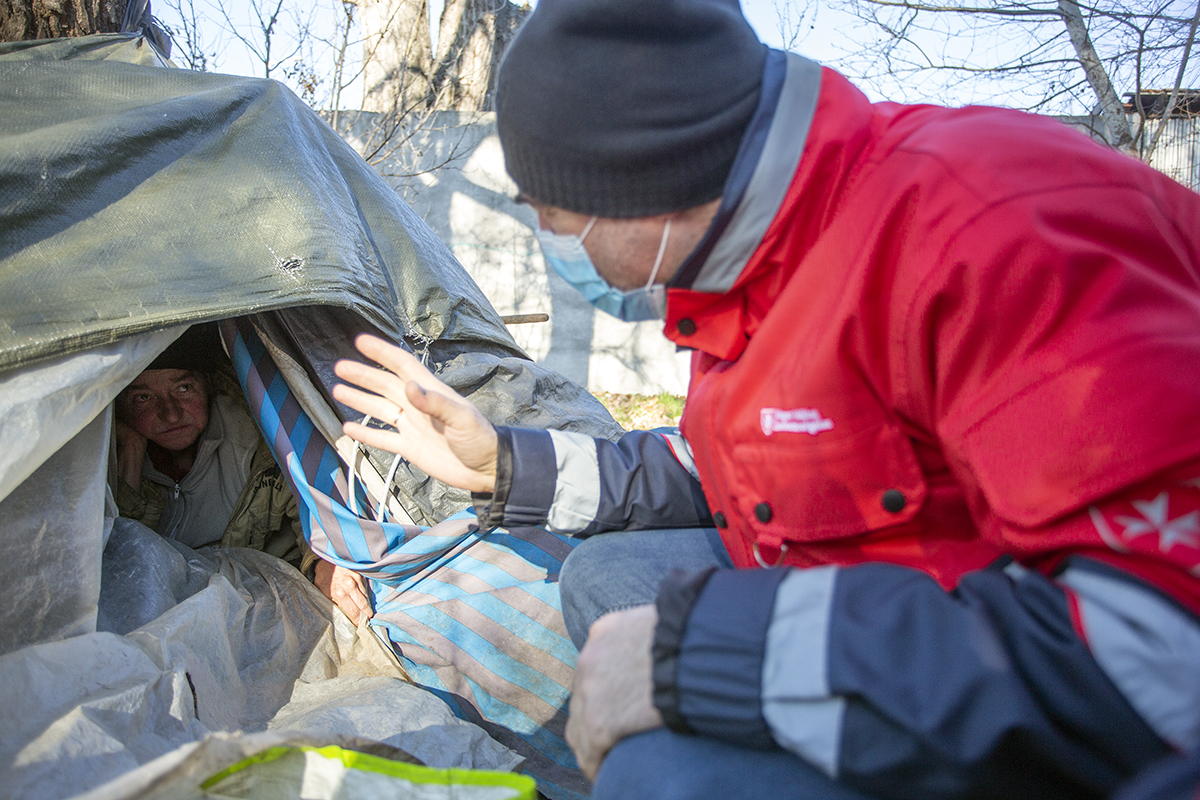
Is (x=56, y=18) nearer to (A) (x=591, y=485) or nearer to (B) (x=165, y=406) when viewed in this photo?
(B) (x=165, y=406)

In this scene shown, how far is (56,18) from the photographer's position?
232 centimetres

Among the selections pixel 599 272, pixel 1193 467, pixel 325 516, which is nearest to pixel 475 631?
pixel 325 516

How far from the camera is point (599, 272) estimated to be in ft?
3.78

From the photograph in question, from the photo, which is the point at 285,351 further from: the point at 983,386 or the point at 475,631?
the point at 983,386

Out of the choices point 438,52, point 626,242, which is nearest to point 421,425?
point 626,242

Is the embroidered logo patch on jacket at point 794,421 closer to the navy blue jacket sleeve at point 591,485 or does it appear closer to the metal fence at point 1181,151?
the navy blue jacket sleeve at point 591,485

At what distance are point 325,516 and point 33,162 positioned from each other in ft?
3.17

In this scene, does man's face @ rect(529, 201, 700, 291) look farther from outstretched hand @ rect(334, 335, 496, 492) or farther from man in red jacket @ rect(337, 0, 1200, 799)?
outstretched hand @ rect(334, 335, 496, 492)

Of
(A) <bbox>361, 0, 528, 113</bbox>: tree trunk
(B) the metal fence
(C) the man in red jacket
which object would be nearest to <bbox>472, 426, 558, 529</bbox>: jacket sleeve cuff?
(C) the man in red jacket

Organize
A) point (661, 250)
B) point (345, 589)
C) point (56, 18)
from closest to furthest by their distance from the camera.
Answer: point (661, 250), point (345, 589), point (56, 18)

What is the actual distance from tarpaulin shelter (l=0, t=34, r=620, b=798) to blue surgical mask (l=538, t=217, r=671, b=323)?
0.78 metres

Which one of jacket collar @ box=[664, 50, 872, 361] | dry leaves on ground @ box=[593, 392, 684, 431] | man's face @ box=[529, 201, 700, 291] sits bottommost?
dry leaves on ground @ box=[593, 392, 684, 431]

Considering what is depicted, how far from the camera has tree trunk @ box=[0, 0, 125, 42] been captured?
7.22 feet

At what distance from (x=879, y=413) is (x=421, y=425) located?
852 mm
